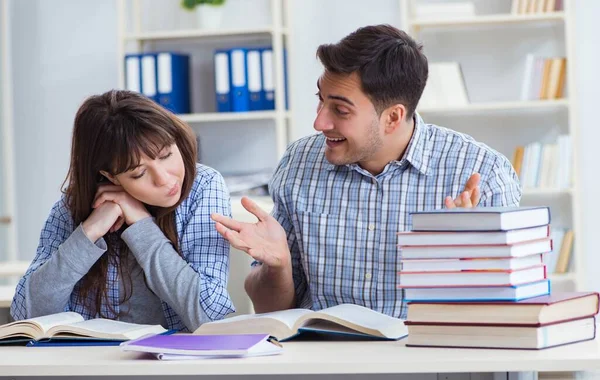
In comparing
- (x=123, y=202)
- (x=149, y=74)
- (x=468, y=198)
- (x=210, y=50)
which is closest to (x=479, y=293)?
(x=468, y=198)

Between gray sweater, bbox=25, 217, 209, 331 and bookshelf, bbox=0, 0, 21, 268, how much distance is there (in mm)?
2537

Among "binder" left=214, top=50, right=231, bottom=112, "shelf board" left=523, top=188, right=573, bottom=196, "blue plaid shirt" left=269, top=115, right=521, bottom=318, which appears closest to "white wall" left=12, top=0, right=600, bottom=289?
"binder" left=214, top=50, right=231, bottom=112

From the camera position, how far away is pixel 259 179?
4012 millimetres

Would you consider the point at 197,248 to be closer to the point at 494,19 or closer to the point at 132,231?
the point at 132,231

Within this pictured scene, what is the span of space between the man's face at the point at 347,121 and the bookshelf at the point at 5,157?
102 inches

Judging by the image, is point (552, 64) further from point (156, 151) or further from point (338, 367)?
point (338, 367)

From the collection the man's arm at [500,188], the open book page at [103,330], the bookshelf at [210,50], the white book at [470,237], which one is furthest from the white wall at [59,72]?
the white book at [470,237]

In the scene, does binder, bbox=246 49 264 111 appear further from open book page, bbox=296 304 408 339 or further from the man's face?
open book page, bbox=296 304 408 339

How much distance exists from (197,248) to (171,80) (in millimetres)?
2252

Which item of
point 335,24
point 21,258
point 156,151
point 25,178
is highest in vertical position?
point 335,24

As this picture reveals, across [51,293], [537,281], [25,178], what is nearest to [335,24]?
[25,178]

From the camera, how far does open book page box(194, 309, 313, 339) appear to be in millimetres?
1412

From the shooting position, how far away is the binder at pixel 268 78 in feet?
12.9

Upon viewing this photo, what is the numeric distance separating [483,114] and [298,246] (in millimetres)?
2250
